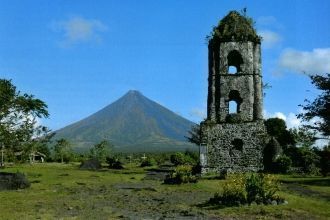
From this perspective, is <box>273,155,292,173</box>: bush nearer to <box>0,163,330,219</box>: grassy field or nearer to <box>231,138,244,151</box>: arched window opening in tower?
<box>231,138,244,151</box>: arched window opening in tower

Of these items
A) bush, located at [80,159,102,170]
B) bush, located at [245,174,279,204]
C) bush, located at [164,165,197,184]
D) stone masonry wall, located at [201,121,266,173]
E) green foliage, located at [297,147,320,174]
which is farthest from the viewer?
bush, located at [80,159,102,170]

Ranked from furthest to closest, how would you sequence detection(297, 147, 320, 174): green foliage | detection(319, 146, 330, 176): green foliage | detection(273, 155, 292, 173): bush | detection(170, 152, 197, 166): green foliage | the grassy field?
detection(170, 152, 197, 166): green foliage < detection(297, 147, 320, 174): green foliage < detection(273, 155, 292, 173): bush < detection(319, 146, 330, 176): green foliage < the grassy field

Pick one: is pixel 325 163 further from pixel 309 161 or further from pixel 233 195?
pixel 233 195

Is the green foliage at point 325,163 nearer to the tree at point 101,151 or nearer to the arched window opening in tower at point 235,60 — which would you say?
the arched window opening in tower at point 235,60

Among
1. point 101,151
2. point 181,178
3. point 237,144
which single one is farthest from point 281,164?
point 101,151

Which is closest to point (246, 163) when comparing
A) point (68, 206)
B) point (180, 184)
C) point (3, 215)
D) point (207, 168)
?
point (207, 168)

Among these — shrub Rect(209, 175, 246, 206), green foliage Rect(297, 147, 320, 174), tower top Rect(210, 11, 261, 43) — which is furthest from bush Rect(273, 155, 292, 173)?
shrub Rect(209, 175, 246, 206)

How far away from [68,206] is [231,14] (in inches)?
830

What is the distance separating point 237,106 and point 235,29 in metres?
4.63

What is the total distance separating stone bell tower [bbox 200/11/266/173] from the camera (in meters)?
31.6

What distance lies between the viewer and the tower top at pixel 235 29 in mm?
32812

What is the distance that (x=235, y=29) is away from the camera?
3319 cm

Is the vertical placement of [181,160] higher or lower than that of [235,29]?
lower

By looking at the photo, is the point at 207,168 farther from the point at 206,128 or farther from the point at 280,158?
the point at 280,158
